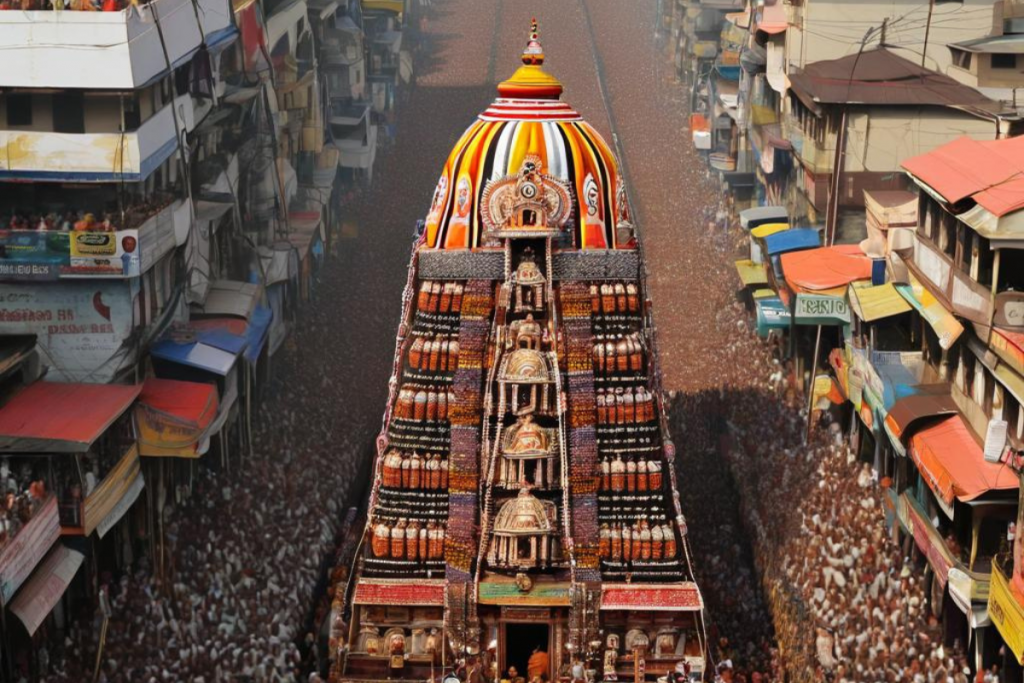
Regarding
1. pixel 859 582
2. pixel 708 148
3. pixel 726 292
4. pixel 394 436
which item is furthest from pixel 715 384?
pixel 708 148

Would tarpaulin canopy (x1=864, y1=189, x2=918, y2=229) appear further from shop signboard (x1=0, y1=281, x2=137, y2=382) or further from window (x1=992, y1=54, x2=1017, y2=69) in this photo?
shop signboard (x1=0, y1=281, x2=137, y2=382)

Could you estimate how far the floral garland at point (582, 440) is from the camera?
138 ft

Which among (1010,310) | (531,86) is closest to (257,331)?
(531,86)

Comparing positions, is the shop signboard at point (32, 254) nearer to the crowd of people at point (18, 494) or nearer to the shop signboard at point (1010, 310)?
the crowd of people at point (18, 494)

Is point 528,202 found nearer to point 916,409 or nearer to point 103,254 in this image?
point 916,409

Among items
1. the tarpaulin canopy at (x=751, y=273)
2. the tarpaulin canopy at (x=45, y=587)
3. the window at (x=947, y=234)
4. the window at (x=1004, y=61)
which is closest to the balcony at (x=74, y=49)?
the tarpaulin canopy at (x=45, y=587)

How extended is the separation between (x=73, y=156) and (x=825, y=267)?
75.3ft

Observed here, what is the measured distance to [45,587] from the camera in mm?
42719

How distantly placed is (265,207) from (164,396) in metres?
19.8

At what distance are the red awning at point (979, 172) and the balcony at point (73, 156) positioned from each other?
733 inches

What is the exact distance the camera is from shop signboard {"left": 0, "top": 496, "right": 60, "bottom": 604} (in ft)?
131

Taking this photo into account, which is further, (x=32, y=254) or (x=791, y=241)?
(x=791, y=241)

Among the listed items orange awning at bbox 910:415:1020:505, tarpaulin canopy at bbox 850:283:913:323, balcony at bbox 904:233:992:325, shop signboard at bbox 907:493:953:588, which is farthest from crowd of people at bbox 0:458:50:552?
tarpaulin canopy at bbox 850:283:913:323

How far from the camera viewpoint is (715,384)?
6297cm
